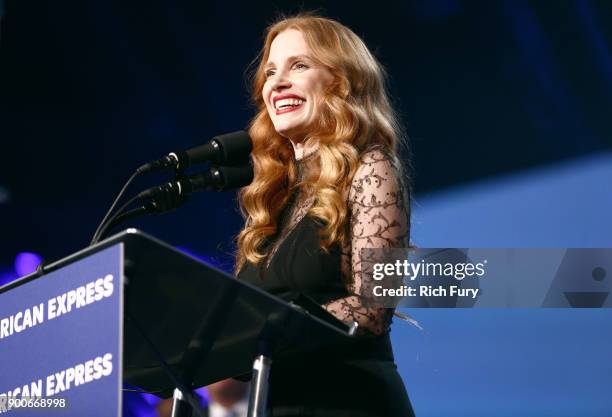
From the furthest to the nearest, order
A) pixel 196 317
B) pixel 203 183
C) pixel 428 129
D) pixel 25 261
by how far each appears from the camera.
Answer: pixel 25 261 → pixel 428 129 → pixel 203 183 → pixel 196 317

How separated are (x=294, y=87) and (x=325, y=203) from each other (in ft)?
1.13

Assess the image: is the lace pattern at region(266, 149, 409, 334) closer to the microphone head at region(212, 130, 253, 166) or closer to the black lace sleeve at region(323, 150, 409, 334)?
the black lace sleeve at region(323, 150, 409, 334)

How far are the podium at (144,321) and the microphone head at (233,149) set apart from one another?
35 cm

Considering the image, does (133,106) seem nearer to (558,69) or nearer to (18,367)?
(558,69)

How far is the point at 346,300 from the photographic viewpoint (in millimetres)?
1660

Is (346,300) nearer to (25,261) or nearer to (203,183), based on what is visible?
(203,183)

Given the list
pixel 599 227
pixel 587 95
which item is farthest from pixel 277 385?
pixel 587 95

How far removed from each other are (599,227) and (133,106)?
1.68m

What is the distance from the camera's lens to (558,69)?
9.87ft

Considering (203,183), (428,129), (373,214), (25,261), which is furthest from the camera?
(25,261)

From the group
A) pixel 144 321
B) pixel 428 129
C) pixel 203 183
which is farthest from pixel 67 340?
pixel 428 129

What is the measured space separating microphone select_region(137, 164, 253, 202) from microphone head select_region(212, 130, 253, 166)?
0.01 m

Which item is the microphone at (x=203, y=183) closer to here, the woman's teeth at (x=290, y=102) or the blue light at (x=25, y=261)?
the woman's teeth at (x=290, y=102)

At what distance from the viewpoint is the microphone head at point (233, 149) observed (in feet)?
5.41
